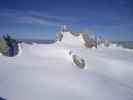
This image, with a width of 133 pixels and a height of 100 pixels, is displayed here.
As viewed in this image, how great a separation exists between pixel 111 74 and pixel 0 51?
3.99ft

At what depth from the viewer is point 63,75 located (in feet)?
5.10

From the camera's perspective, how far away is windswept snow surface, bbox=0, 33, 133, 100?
1219 millimetres

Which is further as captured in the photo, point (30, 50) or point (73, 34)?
point (73, 34)

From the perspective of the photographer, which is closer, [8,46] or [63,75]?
[63,75]

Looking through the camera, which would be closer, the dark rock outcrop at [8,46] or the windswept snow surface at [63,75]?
the windswept snow surface at [63,75]

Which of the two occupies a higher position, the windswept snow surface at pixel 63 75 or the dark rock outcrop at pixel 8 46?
the dark rock outcrop at pixel 8 46

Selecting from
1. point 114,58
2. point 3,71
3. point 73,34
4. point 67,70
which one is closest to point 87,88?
point 67,70

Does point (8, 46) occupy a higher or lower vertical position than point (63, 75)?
higher

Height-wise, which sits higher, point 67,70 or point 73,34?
point 73,34

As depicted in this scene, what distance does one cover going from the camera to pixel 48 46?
2281 mm

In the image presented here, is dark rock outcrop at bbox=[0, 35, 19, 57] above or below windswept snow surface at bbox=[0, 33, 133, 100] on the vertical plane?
above

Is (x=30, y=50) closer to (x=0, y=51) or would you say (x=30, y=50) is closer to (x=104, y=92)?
(x=0, y=51)

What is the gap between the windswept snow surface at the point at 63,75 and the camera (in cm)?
122

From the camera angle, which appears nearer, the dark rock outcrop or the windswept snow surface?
the windswept snow surface
